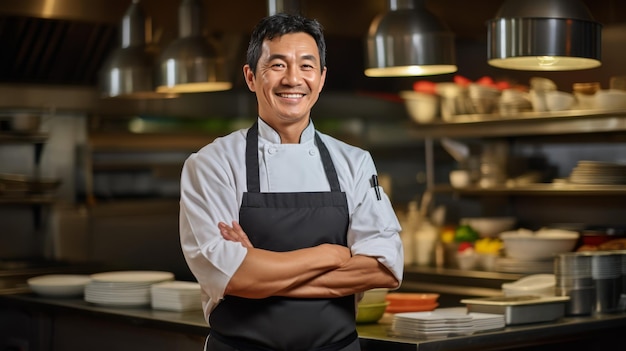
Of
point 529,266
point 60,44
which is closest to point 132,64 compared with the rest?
point 60,44

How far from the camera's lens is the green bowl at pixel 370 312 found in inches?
159

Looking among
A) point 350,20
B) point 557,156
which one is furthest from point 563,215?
point 350,20

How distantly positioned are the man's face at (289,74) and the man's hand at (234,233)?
32 centimetres

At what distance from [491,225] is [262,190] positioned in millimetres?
3855

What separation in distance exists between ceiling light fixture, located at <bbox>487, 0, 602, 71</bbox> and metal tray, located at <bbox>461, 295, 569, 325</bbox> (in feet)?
2.92

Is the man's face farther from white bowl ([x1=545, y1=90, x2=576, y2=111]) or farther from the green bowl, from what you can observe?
white bowl ([x1=545, y1=90, x2=576, y2=111])

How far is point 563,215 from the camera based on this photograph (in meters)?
6.54

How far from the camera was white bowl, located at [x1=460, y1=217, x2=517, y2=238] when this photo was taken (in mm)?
6598

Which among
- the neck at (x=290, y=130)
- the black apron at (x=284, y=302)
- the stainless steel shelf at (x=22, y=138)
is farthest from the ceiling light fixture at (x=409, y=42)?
the stainless steel shelf at (x=22, y=138)

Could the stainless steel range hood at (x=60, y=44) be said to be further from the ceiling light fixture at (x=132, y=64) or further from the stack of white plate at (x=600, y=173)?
the stack of white plate at (x=600, y=173)

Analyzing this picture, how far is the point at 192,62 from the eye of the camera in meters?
5.02

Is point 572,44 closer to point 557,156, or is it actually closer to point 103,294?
point 103,294

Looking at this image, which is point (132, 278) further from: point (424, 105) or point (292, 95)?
point (424, 105)

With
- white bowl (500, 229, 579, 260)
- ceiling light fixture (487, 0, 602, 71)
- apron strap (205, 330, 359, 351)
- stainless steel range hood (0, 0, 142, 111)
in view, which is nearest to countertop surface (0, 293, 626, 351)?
apron strap (205, 330, 359, 351)
